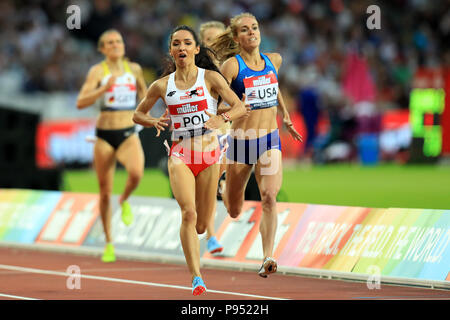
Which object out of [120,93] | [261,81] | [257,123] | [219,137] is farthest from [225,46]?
[120,93]

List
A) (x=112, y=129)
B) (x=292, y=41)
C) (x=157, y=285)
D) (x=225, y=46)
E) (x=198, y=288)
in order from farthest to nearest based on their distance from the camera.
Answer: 1. (x=292, y=41)
2. (x=112, y=129)
3. (x=225, y=46)
4. (x=157, y=285)
5. (x=198, y=288)

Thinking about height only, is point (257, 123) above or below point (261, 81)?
below

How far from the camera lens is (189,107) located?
10.2m

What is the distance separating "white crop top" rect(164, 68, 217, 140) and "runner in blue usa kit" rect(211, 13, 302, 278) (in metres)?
1.19

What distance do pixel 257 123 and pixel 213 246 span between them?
2208mm

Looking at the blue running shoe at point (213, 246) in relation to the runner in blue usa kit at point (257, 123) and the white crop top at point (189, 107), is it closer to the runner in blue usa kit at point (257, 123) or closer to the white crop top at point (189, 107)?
the runner in blue usa kit at point (257, 123)

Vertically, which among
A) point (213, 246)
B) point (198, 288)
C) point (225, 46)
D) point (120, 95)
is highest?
point (120, 95)

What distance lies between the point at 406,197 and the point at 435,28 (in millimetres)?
17240

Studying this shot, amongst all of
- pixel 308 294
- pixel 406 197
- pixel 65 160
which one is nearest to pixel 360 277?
pixel 308 294

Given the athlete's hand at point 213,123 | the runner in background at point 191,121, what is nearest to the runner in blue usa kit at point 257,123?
the runner in background at point 191,121

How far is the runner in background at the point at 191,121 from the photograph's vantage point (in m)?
10.1

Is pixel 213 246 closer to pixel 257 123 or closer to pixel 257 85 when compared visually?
pixel 257 123

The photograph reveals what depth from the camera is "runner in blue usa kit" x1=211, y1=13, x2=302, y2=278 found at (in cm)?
1134

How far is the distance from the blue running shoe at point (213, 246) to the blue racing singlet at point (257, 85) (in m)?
2.35
